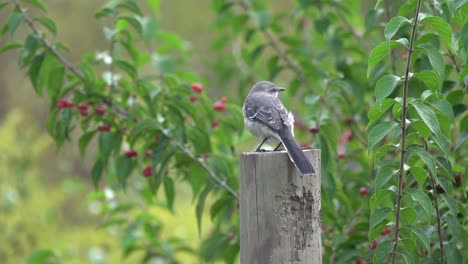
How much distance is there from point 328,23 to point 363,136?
2.75 ft

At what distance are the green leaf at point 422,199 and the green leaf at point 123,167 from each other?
1.84 metres

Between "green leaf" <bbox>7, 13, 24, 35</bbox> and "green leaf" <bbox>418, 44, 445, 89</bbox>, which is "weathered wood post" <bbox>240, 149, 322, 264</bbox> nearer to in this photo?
"green leaf" <bbox>418, 44, 445, 89</bbox>

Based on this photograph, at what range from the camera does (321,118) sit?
4.03 m

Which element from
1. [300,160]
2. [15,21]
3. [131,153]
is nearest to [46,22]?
[15,21]

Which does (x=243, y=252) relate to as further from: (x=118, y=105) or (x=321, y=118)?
(x=118, y=105)

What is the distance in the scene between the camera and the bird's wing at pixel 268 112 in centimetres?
346

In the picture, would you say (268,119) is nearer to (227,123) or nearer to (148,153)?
(227,123)

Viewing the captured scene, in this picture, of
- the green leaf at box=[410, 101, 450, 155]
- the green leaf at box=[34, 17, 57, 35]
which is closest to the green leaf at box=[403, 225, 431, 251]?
the green leaf at box=[410, 101, 450, 155]

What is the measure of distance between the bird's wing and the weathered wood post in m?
0.74

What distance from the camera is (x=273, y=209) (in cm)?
265

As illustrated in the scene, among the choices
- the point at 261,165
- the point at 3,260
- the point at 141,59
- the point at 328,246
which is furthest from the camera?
the point at 3,260

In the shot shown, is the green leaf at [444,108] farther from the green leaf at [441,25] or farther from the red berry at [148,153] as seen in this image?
the red berry at [148,153]

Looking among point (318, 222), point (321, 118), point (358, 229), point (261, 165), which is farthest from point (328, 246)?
point (261, 165)

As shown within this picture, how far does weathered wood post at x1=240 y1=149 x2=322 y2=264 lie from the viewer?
2.64 metres
